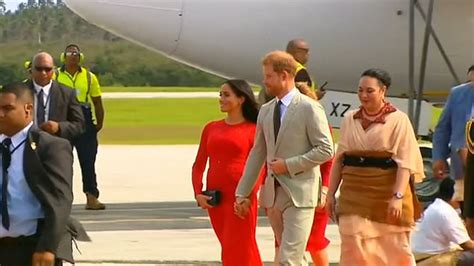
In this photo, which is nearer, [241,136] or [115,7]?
[241,136]

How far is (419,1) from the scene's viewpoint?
15469mm

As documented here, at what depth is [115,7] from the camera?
612 inches

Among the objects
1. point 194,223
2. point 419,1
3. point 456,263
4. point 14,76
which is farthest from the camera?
point 14,76

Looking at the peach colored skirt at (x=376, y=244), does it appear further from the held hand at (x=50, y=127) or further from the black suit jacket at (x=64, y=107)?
the black suit jacket at (x=64, y=107)

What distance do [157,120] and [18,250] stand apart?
124 feet

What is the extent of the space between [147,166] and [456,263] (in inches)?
591

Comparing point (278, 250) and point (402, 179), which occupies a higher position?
point (402, 179)

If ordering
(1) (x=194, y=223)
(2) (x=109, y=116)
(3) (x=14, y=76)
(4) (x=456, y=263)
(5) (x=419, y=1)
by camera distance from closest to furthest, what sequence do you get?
1. (4) (x=456, y=263)
2. (1) (x=194, y=223)
3. (5) (x=419, y=1)
4. (2) (x=109, y=116)
5. (3) (x=14, y=76)

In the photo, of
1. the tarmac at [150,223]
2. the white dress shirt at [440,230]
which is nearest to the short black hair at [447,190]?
the white dress shirt at [440,230]

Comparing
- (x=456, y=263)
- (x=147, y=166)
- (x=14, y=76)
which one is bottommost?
(x=14, y=76)

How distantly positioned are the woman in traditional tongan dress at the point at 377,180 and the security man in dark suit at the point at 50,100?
2764 millimetres

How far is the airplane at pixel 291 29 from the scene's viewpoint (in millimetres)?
15570

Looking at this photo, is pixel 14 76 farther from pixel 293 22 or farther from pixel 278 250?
pixel 278 250

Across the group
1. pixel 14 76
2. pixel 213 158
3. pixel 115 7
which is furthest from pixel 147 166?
pixel 14 76
